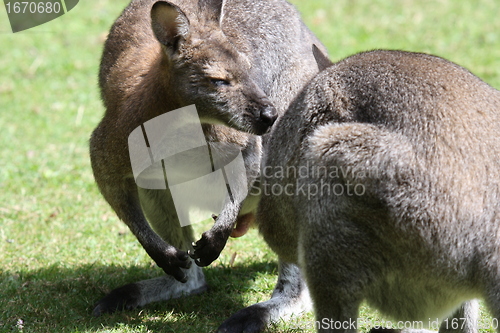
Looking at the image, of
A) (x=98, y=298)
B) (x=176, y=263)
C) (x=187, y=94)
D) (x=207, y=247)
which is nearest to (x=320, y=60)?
(x=187, y=94)

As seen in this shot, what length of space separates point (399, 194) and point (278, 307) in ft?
5.34

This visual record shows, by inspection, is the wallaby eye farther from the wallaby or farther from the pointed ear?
the pointed ear

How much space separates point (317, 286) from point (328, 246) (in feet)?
0.67

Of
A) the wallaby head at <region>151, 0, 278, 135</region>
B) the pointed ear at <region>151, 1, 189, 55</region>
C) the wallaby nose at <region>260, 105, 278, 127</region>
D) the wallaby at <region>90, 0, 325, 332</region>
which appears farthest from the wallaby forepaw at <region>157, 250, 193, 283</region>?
the pointed ear at <region>151, 1, 189, 55</region>

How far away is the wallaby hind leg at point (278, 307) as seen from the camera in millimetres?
3809

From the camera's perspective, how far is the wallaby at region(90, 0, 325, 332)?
12.3ft

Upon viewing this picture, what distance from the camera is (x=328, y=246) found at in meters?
2.81

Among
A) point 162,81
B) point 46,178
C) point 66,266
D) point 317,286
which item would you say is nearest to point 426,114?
point 317,286

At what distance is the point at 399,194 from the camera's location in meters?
2.69

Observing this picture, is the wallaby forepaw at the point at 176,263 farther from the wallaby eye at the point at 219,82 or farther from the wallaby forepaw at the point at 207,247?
the wallaby eye at the point at 219,82

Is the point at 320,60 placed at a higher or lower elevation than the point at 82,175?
higher

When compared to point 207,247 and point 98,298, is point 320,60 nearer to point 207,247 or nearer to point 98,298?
point 207,247

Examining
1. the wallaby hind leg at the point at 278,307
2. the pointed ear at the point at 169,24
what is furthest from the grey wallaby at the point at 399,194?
the pointed ear at the point at 169,24

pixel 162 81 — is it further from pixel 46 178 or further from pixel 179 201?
pixel 46 178
